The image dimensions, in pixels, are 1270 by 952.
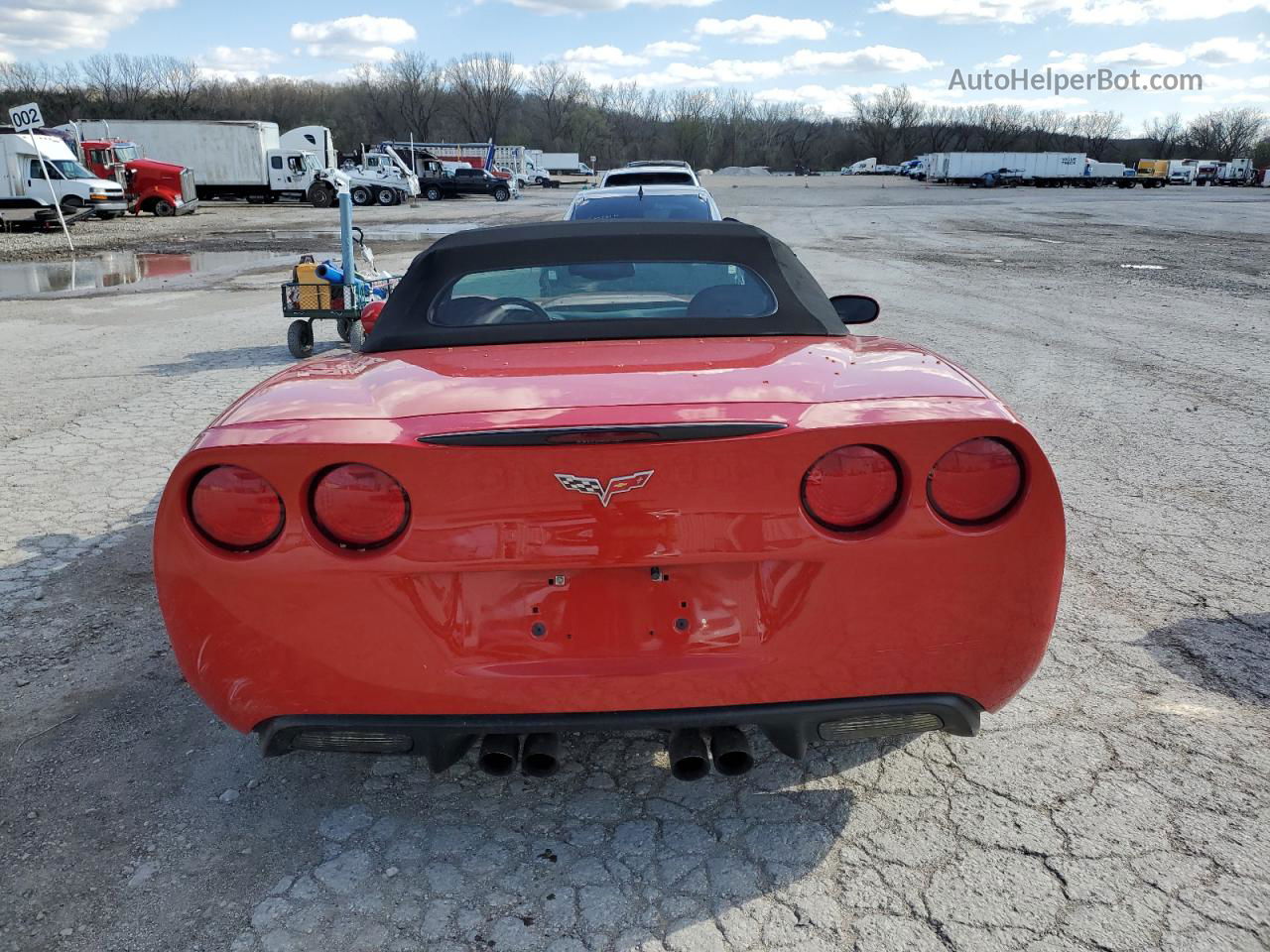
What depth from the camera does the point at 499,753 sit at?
2.11 meters

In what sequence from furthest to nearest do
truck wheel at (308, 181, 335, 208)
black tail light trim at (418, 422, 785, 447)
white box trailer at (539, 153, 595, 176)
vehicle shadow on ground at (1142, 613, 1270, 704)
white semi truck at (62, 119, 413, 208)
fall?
white box trailer at (539, 153, 595, 176)
white semi truck at (62, 119, 413, 208)
truck wheel at (308, 181, 335, 208)
vehicle shadow on ground at (1142, 613, 1270, 704)
black tail light trim at (418, 422, 785, 447)

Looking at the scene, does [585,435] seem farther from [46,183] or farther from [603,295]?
[46,183]

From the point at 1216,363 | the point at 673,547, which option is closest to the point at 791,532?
the point at 673,547

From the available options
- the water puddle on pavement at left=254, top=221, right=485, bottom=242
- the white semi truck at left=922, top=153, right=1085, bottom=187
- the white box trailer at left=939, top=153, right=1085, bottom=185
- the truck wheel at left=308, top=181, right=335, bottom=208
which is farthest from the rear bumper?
the white box trailer at left=939, top=153, right=1085, bottom=185

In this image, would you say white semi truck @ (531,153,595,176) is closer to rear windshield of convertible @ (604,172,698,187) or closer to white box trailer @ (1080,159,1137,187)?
white box trailer @ (1080,159,1137,187)

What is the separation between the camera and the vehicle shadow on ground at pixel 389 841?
2066 millimetres

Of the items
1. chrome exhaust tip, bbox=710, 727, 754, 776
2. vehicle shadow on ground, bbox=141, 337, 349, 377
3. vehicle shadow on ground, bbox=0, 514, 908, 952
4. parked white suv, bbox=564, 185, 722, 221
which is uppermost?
parked white suv, bbox=564, 185, 722, 221

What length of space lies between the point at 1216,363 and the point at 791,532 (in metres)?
7.99

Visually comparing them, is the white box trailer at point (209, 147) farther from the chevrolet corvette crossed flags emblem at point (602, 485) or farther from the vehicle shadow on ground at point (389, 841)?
the chevrolet corvette crossed flags emblem at point (602, 485)

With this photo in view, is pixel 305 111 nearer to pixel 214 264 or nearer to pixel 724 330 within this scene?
pixel 214 264

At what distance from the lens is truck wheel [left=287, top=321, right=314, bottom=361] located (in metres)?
8.73

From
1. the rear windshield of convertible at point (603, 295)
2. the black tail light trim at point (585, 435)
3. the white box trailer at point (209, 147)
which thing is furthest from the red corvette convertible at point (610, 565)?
the white box trailer at point (209, 147)

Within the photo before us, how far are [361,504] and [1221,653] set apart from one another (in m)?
2.93

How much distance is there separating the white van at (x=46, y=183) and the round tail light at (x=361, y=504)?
102 feet
